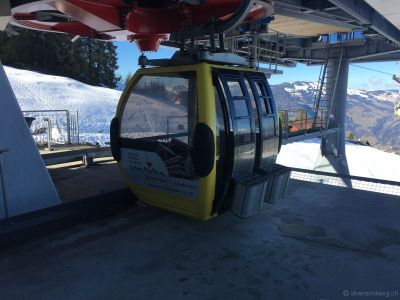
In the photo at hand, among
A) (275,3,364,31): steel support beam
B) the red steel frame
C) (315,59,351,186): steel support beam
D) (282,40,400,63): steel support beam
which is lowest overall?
(315,59,351,186): steel support beam

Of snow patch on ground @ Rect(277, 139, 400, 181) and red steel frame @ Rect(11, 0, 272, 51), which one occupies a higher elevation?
red steel frame @ Rect(11, 0, 272, 51)

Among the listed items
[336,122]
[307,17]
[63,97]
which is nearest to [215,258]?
[307,17]

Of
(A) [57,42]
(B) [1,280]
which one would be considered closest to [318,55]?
(B) [1,280]

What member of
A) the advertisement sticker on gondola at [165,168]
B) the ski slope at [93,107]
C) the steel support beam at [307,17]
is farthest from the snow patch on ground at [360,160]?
the advertisement sticker on gondola at [165,168]

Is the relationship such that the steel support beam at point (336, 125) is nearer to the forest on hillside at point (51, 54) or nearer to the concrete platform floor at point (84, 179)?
the concrete platform floor at point (84, 179)

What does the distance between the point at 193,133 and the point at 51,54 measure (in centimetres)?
3560

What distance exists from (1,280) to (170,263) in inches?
58.6

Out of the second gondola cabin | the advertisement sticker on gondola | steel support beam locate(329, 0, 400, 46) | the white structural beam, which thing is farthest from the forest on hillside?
the advertisement sticker on gondola

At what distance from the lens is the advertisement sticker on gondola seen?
13.6ft

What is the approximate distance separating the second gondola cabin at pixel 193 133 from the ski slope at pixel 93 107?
7.78 meters

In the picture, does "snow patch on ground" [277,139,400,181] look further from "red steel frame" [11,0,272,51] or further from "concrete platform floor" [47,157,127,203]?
"red steel frame" [11,0,272,51]

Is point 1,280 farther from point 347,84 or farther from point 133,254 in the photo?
point 347,84

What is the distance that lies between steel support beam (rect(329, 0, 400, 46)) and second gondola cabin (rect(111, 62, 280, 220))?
6.37 metres

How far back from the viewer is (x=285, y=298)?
2.97m
